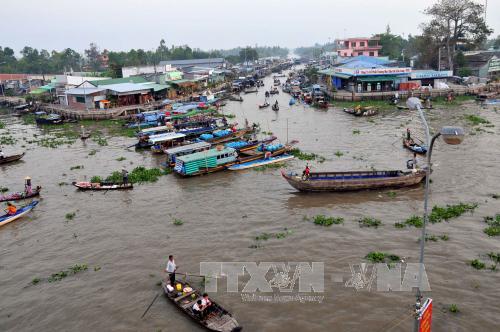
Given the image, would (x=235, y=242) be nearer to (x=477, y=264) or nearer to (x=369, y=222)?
(x=369, y=222)

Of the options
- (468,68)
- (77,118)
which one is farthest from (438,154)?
(468,68)

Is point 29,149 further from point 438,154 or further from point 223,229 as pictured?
point 438,154

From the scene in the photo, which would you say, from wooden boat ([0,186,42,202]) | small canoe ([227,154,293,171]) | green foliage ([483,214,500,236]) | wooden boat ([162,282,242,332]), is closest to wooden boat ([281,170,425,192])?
green foliage ([483,214,500,236])

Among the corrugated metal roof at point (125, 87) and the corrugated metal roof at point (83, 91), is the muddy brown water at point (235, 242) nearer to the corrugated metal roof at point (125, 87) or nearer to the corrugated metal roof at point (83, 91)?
the corrugated metal roof at point (83, 91)

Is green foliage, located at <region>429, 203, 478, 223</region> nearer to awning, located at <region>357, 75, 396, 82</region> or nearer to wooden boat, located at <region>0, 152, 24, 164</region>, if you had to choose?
wooden boat, located at <region>0, 152, 24, 164</region>

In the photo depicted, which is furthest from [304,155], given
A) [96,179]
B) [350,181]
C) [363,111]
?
[363,111]
